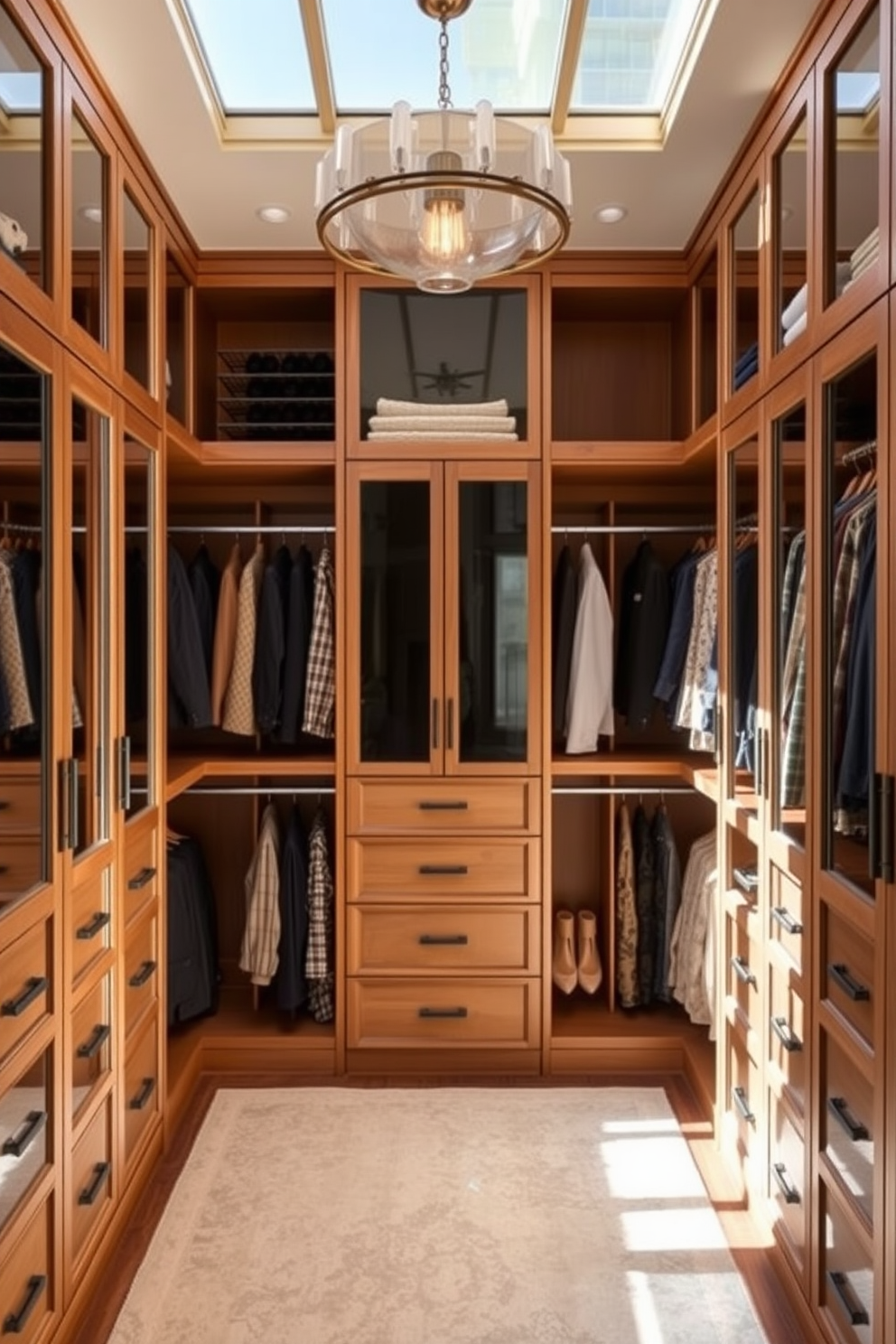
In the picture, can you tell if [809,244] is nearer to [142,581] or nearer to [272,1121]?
[142,581]

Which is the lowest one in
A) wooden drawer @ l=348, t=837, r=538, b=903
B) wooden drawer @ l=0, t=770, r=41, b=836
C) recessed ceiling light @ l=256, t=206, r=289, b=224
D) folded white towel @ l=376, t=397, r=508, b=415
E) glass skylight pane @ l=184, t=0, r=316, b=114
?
wooden drawer @ l=348, t=837, r=538, b=903

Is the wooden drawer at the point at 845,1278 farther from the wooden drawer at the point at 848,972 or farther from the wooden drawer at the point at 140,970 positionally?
the wooden drawer at the point at 140,970

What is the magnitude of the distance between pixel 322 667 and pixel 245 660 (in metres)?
0.29

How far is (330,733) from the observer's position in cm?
327

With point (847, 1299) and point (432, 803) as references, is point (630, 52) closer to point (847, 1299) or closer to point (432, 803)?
point (432, 803)

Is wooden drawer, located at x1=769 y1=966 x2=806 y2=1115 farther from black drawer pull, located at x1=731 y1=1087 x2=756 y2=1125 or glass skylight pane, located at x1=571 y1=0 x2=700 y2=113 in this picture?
glass skylight pane, located at x1=571 y1=0 x2=700 y2=113

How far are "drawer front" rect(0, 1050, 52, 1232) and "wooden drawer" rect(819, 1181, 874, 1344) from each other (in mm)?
1545

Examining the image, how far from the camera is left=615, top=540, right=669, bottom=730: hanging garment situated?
332 cm

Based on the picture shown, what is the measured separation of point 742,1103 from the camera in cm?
249

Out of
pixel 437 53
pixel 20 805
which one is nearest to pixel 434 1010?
pixel 20 805

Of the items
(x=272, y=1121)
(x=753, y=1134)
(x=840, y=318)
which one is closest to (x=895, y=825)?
(x=840, y=318)

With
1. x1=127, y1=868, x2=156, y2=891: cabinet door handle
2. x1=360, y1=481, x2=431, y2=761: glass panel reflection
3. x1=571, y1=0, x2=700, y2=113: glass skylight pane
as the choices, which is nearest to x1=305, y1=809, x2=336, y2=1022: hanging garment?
x1=360, y1=481, x2=431, y2=761: glass panel reflection

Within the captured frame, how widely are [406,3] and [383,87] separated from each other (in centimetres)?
31

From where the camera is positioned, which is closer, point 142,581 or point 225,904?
point 142,581
